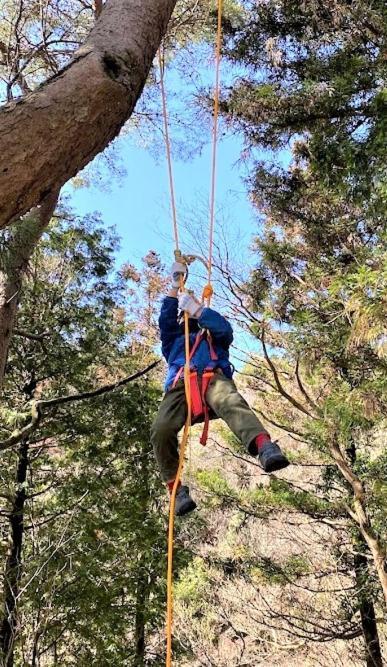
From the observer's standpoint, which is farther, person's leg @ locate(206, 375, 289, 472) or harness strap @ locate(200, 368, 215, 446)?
harness strap @ locate(200, 368, 215, 446)

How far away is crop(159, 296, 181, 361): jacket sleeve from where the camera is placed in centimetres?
296

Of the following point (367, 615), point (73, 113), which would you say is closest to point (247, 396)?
point (367, 615)

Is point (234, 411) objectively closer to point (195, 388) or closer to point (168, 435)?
point (195, 388)

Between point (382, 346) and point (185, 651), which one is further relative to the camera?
point (185, 651)

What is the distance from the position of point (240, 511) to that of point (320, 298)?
3034 millimetres

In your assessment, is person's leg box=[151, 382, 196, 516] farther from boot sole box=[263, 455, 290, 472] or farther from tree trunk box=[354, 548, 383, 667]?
tree trunk box=[354, 548, 383, 667]

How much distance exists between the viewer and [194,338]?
2.90 metres

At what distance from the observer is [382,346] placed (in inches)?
150

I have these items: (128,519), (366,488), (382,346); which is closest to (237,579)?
(128,519)

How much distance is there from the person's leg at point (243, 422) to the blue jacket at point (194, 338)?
0.37ft

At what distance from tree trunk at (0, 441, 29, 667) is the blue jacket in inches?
153

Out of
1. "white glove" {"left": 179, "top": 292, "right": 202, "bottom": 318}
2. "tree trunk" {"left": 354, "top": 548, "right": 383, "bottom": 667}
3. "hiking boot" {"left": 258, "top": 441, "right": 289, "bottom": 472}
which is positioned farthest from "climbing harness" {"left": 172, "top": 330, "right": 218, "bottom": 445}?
"tree trunk" {"left": 354, "top": 548, "right": 383, "bottom": 667}

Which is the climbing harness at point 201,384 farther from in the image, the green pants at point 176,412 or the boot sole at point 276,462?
the boot sole at point 276,462

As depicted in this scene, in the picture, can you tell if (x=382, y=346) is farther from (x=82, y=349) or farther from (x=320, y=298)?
(x=82, y=349)
